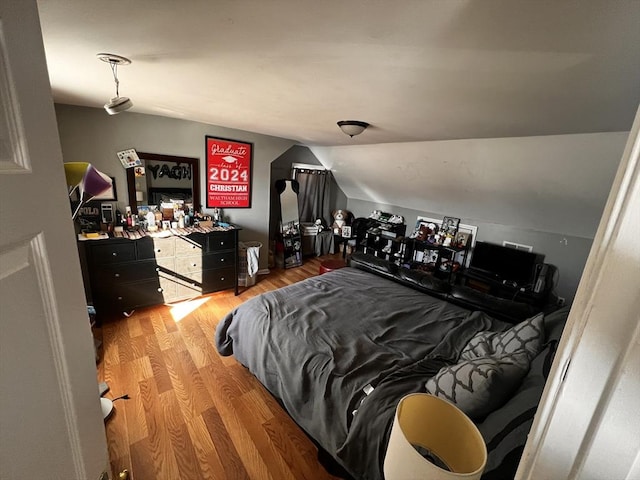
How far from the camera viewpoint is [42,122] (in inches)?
18.4

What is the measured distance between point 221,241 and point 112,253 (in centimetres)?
108

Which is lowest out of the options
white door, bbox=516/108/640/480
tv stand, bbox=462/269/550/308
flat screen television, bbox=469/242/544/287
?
tv stand, bbox=462/269/550/308

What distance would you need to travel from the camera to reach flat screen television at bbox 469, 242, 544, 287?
335cm

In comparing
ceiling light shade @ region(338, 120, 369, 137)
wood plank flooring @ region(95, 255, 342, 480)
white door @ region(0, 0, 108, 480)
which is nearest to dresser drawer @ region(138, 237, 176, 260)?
wood plank flooring @ region(95, 255, 342, 480)

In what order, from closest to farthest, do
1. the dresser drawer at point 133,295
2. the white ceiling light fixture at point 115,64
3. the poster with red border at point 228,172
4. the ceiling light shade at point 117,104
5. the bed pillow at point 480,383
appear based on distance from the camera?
the bed pillow at point 480,383, the white ceiling light fixture at point 115,64, the ceiling light shade at point 117,104, the dresser drawer at point 133,295, the poster with red border at point 228,172

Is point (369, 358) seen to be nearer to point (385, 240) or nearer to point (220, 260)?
point (220, 260)

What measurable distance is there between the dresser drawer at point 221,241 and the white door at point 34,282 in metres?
2.79

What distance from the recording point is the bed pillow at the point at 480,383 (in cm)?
118

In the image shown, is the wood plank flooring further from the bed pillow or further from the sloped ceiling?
the sloped ceiling

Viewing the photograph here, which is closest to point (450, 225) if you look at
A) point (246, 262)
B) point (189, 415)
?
point (246, 262)

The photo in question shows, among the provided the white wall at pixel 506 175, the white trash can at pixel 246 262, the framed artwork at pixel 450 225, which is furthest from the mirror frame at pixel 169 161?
the framed artwork at pixel 450 225

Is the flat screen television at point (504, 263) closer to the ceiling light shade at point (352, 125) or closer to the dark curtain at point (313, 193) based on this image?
the ceiling light shade at point (352, 125)

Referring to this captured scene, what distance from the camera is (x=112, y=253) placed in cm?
268

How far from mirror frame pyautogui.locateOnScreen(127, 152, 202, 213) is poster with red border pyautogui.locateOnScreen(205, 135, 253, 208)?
5.3 inches
